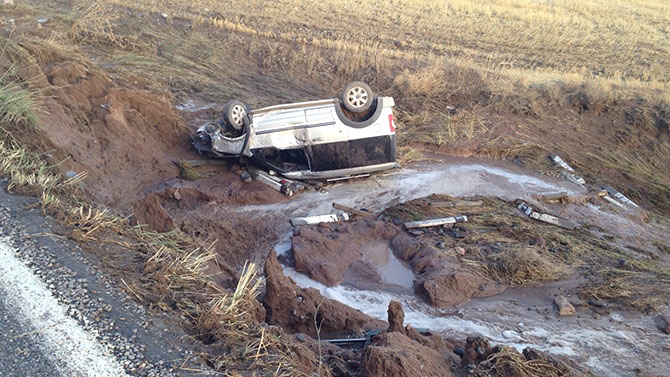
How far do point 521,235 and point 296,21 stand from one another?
15215 mm

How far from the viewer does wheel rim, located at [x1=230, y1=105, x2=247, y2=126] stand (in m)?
10.5

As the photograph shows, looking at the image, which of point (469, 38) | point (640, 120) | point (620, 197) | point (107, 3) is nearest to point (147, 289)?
point (620, 197)

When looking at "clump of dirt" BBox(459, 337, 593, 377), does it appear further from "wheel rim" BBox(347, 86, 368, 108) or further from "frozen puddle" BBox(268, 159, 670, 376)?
"wheel rim" BBox(347, 86, 368, 108)

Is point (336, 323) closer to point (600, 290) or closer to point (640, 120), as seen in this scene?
point (600, 290)

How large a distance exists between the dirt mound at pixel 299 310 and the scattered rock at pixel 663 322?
4.07 meters

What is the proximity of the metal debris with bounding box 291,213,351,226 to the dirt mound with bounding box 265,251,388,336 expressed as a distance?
2622mm

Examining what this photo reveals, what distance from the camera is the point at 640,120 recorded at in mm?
15141

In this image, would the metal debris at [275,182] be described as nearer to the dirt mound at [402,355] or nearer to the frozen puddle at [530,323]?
the frozen puddle at [530,323]

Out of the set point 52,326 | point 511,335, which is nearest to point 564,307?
point 511,335

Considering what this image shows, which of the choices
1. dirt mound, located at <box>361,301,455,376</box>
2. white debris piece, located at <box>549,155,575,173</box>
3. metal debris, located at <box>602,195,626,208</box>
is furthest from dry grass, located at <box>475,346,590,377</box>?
white debris piece, located at <box>549,155,575,173</box>

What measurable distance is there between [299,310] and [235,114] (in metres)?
4.88

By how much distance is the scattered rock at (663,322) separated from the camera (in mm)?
7840

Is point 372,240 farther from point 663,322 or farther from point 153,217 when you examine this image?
point 663,322

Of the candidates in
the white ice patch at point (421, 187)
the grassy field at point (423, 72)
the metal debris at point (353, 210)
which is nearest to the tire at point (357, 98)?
the white ice patch at point (421, 187)
